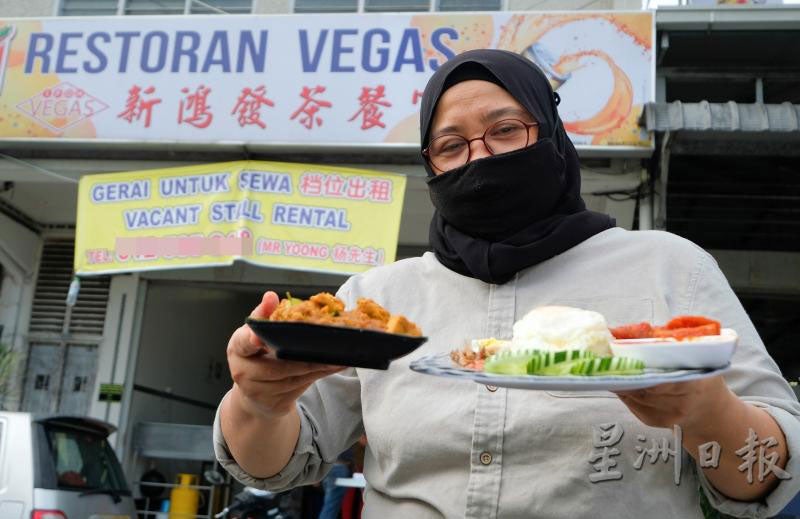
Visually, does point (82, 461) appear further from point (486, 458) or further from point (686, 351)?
point (686, 351)

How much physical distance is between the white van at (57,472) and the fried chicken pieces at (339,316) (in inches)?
206

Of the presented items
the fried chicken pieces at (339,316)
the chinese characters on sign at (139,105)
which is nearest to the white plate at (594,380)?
the fried chicken pieces at (339,316)

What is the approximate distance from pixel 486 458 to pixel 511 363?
0.27m

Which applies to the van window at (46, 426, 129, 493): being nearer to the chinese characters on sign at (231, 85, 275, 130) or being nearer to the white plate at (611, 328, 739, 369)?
the chinese characters on sign at (231, 85, 275, 130)

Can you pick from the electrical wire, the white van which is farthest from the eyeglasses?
the electrical wire

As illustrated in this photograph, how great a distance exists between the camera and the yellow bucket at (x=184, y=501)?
9016 mm

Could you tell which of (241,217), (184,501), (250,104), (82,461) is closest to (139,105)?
(250,104)

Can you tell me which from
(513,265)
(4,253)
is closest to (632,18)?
(513,265)

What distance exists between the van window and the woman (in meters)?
5.15

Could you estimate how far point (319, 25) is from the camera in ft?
22.5

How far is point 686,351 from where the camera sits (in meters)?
1.18

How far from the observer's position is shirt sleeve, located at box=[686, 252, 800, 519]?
1.34 meters

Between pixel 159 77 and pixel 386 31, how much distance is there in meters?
2.04

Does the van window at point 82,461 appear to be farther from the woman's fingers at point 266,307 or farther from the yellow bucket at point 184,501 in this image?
the woman's fingers at point 266,307
